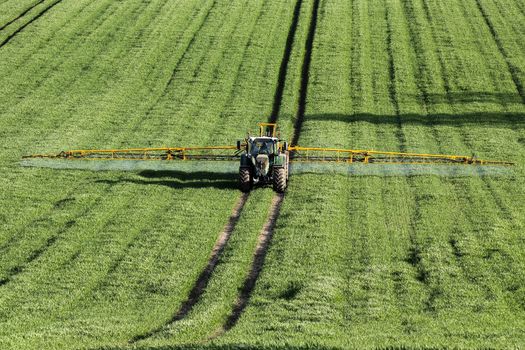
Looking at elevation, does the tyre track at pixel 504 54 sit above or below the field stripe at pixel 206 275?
below

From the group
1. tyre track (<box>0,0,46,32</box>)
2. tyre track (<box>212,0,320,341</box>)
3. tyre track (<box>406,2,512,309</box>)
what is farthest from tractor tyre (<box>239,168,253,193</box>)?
tyre track (<box>0,0,46,32</box>)

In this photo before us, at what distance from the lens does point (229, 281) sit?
23.8 metres

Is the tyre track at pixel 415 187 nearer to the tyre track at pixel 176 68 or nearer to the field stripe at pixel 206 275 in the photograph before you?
the field stripe at pixel 206 275

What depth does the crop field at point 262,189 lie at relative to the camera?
2110cm

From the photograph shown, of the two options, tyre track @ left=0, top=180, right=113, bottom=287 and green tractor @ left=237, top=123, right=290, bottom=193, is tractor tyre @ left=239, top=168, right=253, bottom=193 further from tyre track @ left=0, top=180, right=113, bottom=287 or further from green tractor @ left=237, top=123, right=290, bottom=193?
tyre track @ left=0, top=180, right=113, bottom=287

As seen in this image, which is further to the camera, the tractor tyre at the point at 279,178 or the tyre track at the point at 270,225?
the tractor tyre at the point at 279,178

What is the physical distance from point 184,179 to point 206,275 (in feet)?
35.3

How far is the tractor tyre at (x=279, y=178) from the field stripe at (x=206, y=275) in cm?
134

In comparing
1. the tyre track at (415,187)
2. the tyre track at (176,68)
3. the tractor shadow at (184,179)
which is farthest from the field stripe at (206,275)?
the tyre track at (176,68)

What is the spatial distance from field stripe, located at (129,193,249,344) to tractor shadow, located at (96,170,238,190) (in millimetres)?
1977

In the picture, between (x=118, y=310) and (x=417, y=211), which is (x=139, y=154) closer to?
(x=417, y=211)

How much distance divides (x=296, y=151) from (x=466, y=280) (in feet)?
56.4

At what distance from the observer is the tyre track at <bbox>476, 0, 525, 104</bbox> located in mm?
52459

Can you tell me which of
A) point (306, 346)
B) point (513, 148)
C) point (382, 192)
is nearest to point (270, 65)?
point (513, 148)
